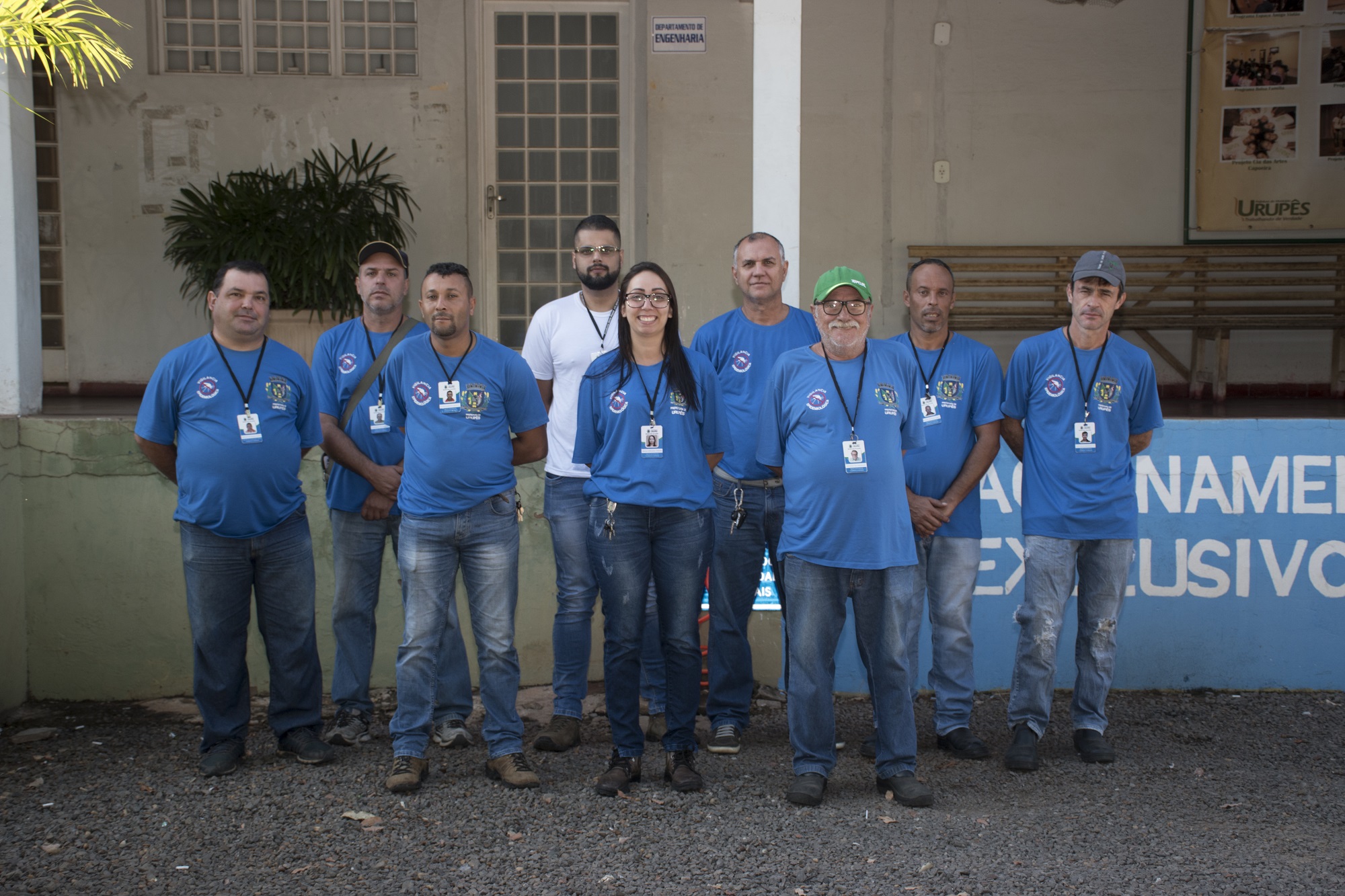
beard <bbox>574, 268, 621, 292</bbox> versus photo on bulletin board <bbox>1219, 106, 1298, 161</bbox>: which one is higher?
photo on bulletin board <bbox>1219, 106, 1298, 161</bbox>

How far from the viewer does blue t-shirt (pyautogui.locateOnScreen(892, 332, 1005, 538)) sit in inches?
181

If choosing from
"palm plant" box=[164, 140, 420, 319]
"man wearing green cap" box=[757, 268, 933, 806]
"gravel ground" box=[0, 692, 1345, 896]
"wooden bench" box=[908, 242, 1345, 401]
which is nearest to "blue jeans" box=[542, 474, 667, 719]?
"gravel ground" box=[0, 692, 1345, 896]

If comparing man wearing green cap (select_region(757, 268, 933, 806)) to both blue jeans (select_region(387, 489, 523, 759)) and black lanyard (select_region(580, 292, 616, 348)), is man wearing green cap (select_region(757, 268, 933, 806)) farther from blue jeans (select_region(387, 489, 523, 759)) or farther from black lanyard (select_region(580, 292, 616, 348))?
blue jeans (select_region(387, 489, 523, 759))

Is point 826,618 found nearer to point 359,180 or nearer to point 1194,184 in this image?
point 359,180

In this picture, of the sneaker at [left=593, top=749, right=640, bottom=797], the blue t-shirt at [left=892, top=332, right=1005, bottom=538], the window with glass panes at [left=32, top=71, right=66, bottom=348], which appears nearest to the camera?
the sneaker at [left=593, top=749, right=640, bottom=797]

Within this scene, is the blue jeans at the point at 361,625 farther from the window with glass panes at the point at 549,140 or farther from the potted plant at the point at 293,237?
the window with glass panes at the point at 549,140

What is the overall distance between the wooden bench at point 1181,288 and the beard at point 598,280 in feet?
18.3

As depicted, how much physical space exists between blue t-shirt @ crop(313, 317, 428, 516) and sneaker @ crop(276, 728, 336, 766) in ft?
3.05

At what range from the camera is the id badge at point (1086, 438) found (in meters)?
4.58

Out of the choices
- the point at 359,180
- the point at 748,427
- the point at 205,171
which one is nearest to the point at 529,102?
the point at 359,180

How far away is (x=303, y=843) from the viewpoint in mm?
3828

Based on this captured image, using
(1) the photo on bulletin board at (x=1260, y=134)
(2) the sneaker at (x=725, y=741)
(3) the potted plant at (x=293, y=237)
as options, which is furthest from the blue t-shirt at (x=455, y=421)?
(1) the photo on bulletin board at (x=1260, y=134)

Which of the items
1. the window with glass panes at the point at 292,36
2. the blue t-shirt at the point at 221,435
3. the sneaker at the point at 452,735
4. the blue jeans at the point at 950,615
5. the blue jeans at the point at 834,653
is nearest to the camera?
the blue jeans at the point at 834,653

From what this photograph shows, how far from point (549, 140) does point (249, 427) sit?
578 centimetres
